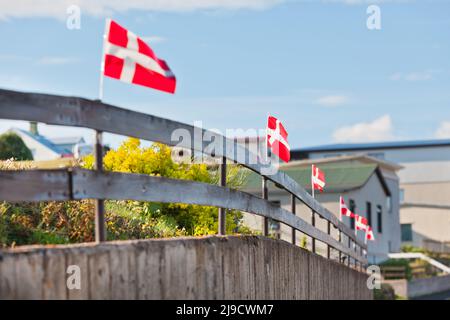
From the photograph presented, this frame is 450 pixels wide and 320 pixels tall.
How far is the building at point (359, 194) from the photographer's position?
43.4m

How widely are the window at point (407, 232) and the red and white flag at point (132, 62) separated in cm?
6516

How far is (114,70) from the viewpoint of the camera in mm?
6906

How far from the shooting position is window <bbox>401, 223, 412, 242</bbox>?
70312 millimetres

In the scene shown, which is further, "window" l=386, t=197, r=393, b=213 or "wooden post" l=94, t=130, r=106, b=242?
"window" l=386, t=197, r=393, b=213

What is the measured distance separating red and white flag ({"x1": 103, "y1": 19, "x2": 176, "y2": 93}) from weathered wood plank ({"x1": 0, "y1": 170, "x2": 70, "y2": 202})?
99 centimetres

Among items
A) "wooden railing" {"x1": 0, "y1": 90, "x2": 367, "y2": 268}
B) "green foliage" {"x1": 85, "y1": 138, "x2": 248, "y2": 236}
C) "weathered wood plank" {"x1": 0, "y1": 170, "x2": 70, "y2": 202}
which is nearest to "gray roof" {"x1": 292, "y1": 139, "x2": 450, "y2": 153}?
"green foliage" {"x1": 85, "y1": 138, "x2": 248, "y2": 236}

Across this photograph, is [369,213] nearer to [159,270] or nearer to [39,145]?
[39,145]

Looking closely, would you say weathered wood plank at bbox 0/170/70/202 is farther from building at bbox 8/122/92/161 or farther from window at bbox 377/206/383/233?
building at bbox 8/122/92/161

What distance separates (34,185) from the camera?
6.21m

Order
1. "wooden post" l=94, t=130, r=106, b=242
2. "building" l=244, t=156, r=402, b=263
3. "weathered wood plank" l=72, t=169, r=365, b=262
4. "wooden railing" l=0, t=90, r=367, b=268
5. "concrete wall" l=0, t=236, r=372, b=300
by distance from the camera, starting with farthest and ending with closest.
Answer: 1. "building" l=244, t=156, r=402, b=263
2. "wooden post" l=94, t=130, r=106, b=242
3. "weathered wood plank" l=72, t=169, r=365, b=262
4. "wooden railing" l=0, t=90, r=367, b=268
5. "concrete wall" l=0, t=236, r=372, b=300
